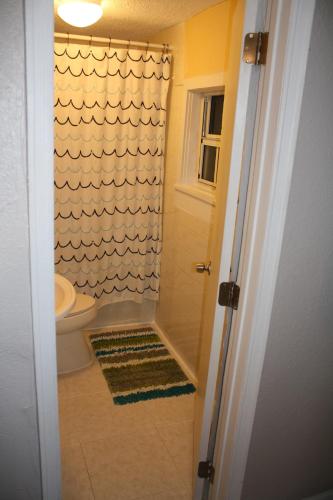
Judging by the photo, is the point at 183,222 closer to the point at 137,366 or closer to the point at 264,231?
the point at 137,366

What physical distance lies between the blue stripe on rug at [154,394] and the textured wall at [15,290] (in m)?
1.25

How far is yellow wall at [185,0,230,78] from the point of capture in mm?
2029

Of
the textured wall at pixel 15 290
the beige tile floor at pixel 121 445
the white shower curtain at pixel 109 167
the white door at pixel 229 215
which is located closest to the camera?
the textured wall at pixel 15 290

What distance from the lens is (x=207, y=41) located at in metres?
2.18

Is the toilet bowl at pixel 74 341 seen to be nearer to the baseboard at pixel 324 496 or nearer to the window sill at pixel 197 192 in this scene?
the window sill at pixel 197 192

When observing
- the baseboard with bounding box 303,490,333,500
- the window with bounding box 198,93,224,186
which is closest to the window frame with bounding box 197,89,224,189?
the window with bounding box 198,93,224,186

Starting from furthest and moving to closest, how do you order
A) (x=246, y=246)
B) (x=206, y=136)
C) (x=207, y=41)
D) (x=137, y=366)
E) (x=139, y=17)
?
(x=137, y=366) → (x=206, y=136) → (x=139, y=17) → (x=207, y=41) → (x=246, y=246)

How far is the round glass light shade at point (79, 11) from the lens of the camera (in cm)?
199

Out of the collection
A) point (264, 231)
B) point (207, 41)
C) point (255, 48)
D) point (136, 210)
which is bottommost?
point (136, 210)

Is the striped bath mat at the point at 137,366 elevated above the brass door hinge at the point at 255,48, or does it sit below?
below

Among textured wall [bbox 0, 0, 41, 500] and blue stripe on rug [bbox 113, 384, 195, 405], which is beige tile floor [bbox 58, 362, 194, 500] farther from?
textured wall [bbox 0, 0, 41, 500]

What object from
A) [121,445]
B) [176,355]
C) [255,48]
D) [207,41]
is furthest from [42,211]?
[176,355]

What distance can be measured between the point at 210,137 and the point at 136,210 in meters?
0.75

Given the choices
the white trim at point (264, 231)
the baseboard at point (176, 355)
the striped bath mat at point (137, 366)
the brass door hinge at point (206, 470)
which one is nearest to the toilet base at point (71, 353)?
the striped bath mat at point (137, 366)
